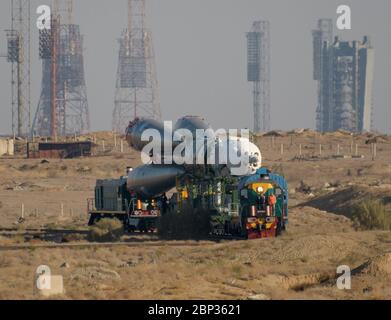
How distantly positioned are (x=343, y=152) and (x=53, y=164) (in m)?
30.3

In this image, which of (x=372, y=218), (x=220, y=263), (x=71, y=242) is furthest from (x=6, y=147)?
(x=220, y=263)

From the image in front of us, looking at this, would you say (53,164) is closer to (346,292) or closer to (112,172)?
(112,172)

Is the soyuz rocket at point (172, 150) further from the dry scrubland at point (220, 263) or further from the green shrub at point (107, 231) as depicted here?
the dry scrubland at point (220, 263)

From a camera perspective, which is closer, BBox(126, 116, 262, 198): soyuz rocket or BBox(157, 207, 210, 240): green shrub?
BBox(126, 116, 262, 198): soyuz rocket

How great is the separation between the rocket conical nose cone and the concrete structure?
81.1 metres

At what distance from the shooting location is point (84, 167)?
122 metres

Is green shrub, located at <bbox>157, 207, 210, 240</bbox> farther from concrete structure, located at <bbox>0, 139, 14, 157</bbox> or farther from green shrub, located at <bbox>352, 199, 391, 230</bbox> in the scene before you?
concrete structure, located at <bbox>0, 139, 14, 157</bbox>

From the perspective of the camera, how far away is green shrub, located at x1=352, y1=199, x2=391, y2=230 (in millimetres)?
58625

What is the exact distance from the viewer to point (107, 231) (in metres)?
59.7

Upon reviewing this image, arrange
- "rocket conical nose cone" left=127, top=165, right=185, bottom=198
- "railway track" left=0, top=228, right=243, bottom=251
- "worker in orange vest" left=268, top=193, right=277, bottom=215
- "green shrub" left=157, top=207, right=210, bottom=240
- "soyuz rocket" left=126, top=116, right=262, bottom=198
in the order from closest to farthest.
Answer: "railway track" left=0, top=228, right=243, bottom=251 < "worker in orange vest" left=268, top=193, right=277, bottom=215 < "soyuz rocket" left=126, top=116, right=262, bottom=198 < "green shrub" left=157, top=207, right=210, bottom=240 < "rocket conical nose cone" left=127, top=165, right=185, bottom=198

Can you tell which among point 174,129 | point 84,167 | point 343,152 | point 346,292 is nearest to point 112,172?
point 84,167

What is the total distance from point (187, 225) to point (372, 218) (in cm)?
847

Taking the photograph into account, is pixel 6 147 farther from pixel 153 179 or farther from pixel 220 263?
pixel 220 263

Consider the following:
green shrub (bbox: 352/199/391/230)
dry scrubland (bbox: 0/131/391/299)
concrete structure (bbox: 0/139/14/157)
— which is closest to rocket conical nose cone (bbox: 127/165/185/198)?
dry scrubland (bbox: 0/131/391/299)
